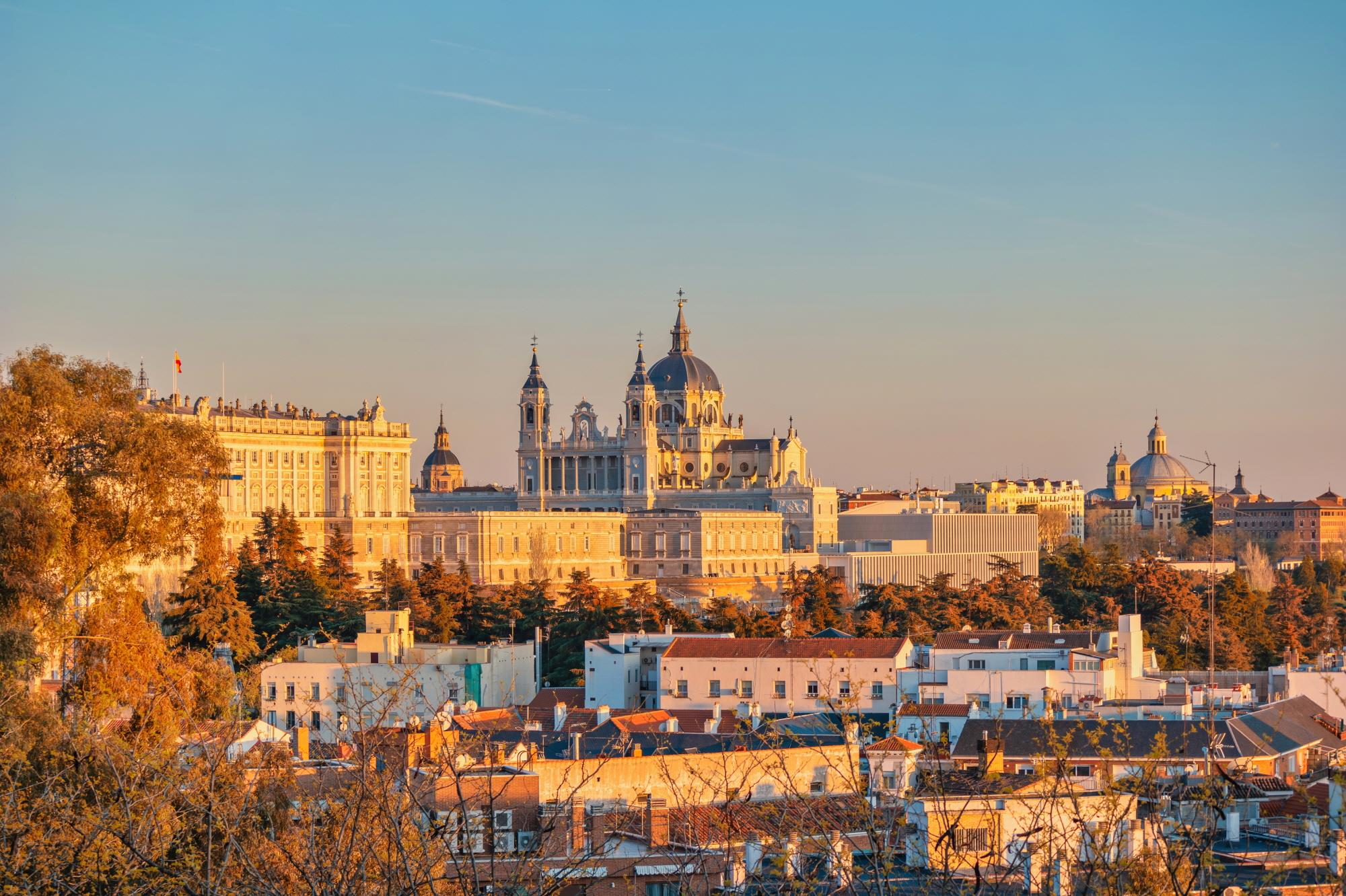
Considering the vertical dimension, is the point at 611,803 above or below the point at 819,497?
below

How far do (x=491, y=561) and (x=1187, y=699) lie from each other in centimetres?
7220

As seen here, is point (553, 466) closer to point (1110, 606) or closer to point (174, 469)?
point (1110, 606)

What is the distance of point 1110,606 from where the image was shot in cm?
7525

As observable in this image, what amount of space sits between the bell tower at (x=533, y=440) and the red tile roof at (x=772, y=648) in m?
84.9

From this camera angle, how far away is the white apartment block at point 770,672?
166 feet

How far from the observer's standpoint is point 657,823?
957 inches

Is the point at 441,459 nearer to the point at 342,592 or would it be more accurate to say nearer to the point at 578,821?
the point at 342,592

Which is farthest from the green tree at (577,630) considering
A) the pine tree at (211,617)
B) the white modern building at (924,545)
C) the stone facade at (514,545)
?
the white modern building at (924,545)

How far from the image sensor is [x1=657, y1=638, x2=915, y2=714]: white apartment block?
50.5m

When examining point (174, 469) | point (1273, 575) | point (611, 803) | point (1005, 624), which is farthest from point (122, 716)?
point (1273, 575)

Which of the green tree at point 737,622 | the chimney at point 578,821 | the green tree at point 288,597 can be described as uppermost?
the green tree at point 288,597

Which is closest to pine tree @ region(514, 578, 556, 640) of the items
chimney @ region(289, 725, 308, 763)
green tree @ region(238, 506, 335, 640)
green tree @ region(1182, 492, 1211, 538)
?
green tree @ region(238, 506, 335, 640)

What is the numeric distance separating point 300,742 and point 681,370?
118m

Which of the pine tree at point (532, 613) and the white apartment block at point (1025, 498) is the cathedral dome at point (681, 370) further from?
the pine tree at point (532, 613)
